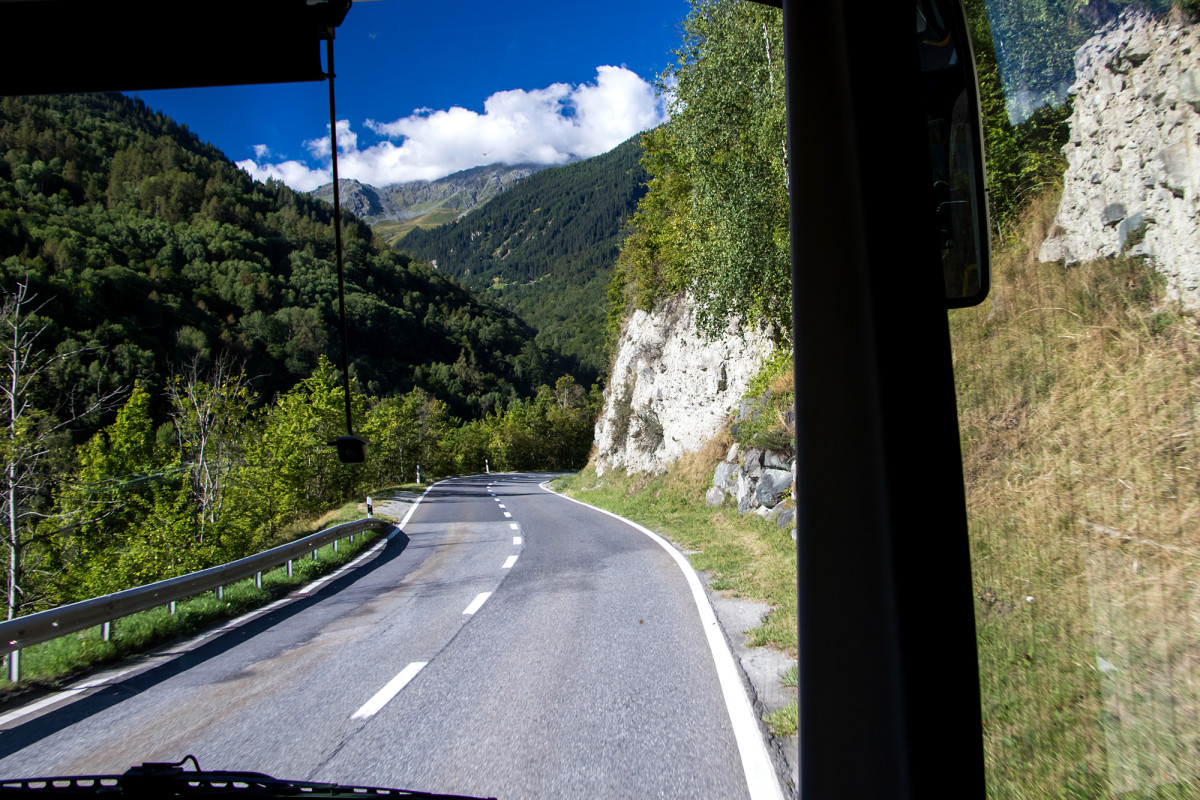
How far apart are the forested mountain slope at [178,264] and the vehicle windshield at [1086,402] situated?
13.8 ft

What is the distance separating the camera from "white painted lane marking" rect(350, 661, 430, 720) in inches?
182

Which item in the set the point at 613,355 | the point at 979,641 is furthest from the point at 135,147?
the point at 613,355

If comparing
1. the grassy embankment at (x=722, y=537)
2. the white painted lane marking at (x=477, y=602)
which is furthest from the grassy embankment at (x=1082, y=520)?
the white painted lane marking at (x=477, y=602)

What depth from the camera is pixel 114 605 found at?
7.38m

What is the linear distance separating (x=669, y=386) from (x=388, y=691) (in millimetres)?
24552

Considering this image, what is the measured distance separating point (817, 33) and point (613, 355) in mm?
39846

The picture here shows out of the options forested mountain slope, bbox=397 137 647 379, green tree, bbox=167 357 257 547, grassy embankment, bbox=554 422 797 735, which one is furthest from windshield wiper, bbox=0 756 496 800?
forested mountain slope, bbox=397 137 647 379

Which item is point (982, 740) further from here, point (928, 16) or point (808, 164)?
point (928, 16)

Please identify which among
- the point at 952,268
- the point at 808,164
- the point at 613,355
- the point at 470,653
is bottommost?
the point at 470,653

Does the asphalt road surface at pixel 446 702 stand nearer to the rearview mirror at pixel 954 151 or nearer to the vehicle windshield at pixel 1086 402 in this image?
the vehicle windshield at pixel 1086 402

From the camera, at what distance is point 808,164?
1.73 metres

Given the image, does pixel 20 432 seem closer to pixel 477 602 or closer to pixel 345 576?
pixel 345 576

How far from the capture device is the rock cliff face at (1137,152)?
123 cm

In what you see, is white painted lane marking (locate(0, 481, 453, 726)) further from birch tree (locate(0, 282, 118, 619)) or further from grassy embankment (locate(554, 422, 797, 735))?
birch tree (locate(0, 282, 118, 619))
